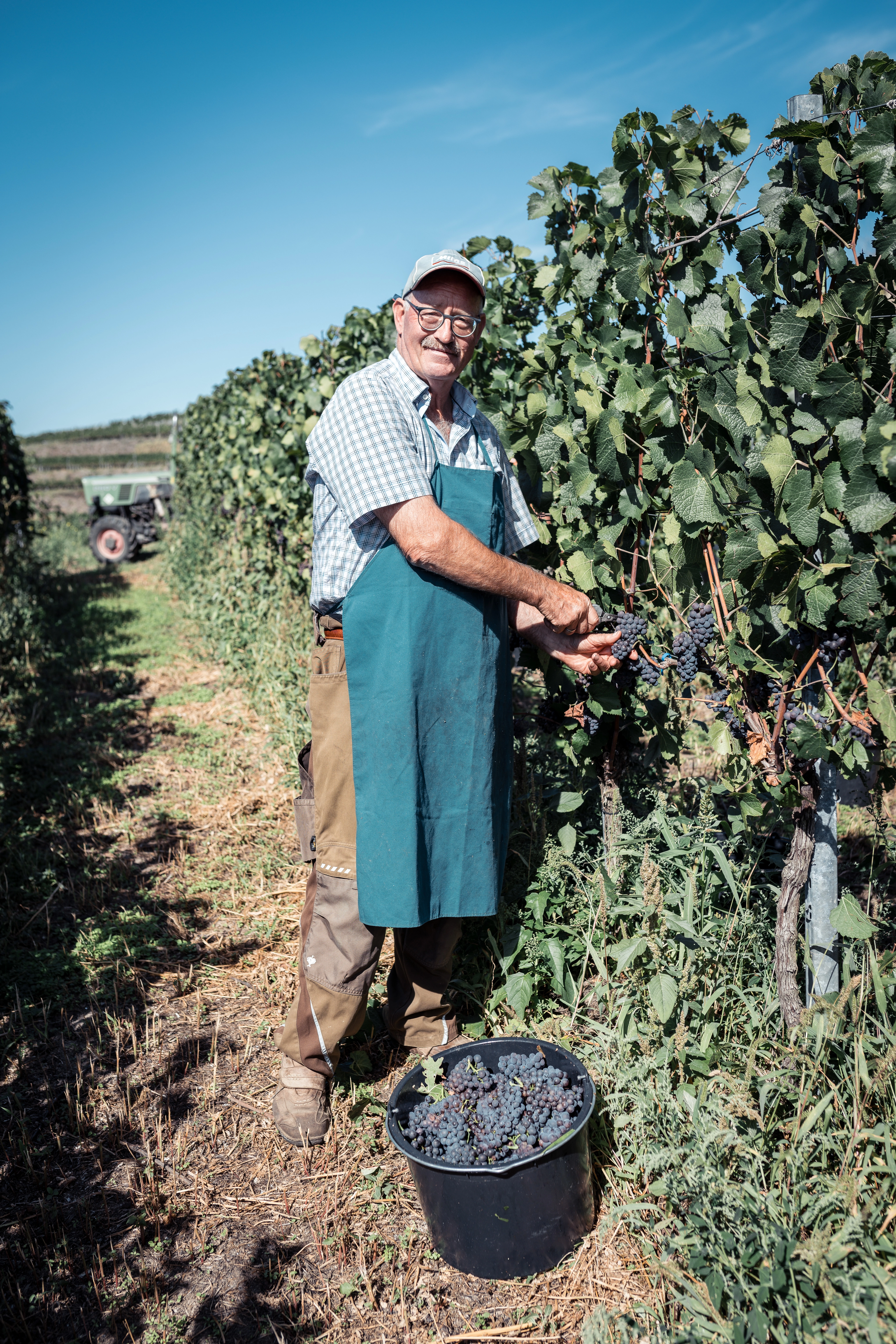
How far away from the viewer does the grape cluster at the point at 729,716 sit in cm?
212

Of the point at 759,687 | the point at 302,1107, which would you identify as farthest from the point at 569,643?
the point at 302,1107

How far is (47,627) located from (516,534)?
7780 mm

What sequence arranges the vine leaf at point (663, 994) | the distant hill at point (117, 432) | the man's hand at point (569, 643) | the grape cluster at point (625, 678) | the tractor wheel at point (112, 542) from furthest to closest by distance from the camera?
the distant hill at point (117, 432) → the tractor wheel at point (112, 542) → the grape cluster at point (625, 678) → the man's hand at point (569, 643) → the vine leaf at point (663, 994)

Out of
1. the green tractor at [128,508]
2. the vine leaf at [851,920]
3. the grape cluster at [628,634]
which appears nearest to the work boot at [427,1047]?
the vine leaf at [851,920]

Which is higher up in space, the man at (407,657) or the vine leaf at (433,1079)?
the man at (407,657)

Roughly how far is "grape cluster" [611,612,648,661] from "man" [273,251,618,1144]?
0.04 metres

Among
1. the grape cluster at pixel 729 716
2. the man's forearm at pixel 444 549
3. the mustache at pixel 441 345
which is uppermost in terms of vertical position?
the mustache at pixel 441 345

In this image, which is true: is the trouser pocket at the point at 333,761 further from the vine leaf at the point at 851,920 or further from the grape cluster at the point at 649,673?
the vine leaf at the point at 851,920

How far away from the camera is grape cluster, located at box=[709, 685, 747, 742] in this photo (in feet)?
6.95

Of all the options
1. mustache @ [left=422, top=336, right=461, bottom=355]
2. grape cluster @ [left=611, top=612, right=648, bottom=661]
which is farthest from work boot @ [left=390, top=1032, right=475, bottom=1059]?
mustache @ [left=422, top=336, right=461, bottom=355]

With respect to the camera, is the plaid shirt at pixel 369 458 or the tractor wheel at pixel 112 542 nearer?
the plaid shirt at pixel 369 458

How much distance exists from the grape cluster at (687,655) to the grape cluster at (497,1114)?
39.4 inches

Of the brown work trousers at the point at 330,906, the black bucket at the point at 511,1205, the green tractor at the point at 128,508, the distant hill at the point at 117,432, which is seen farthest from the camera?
the distant hill at the point at 117,432

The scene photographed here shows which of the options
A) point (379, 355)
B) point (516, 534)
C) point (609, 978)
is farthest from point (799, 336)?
point (379, 355)
